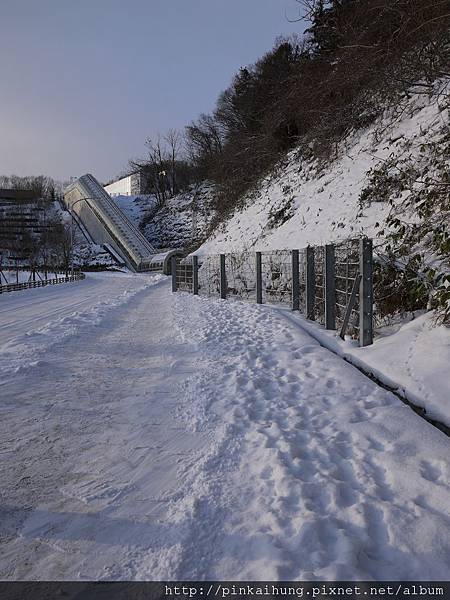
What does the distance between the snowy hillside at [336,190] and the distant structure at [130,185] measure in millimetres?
76193

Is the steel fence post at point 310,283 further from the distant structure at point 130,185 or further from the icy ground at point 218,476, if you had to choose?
the distant structure at point 130,185

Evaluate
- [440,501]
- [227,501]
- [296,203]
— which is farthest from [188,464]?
[296,203]

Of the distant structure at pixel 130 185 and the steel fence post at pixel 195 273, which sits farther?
the distant structure at pixel 130 185

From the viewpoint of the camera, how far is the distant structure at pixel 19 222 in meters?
72.2

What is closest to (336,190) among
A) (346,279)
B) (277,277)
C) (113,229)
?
(277,277)

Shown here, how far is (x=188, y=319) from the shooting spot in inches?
428

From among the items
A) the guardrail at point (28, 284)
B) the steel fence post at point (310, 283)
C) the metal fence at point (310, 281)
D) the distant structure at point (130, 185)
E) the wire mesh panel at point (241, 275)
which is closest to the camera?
the metal fence at point (310, 281)

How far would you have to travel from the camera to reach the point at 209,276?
1884cm

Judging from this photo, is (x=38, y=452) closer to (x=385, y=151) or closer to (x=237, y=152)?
(x=385, y=151)

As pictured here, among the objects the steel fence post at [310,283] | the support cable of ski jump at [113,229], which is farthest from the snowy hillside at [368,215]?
the support cable of ski jump at [113,229]

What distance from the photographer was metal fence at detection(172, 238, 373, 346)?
6.26 m

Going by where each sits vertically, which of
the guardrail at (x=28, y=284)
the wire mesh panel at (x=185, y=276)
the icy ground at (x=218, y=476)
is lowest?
the guardrail at (x=28, y=284)

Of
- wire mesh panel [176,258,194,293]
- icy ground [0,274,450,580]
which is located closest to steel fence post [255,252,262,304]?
icy ground [0,274,450,580]

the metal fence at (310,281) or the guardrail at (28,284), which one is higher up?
the metal fence at (310,281)
